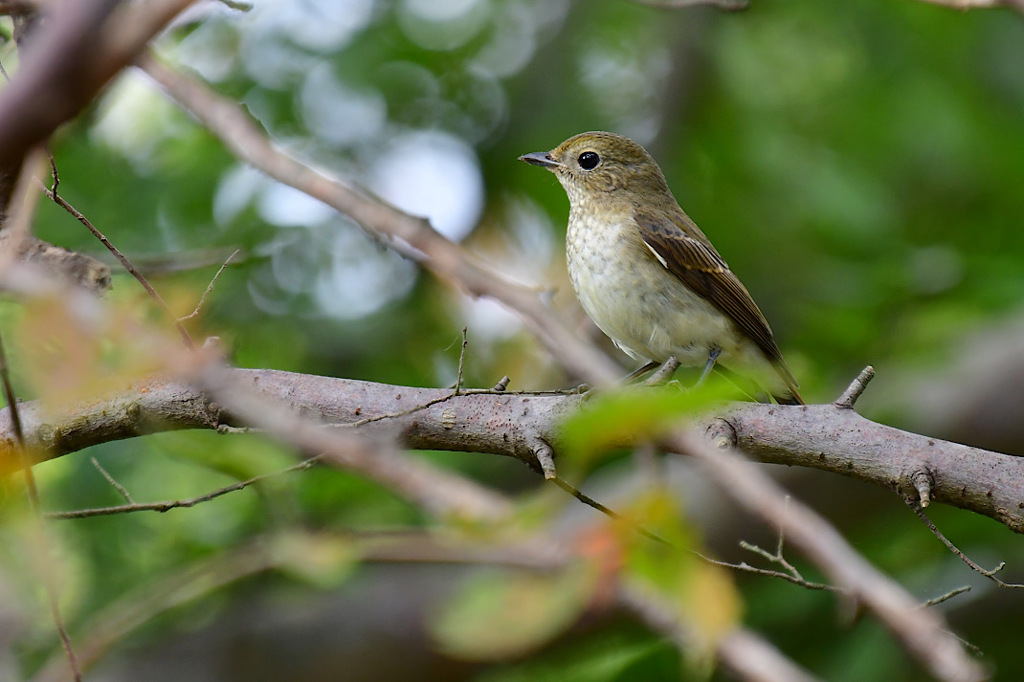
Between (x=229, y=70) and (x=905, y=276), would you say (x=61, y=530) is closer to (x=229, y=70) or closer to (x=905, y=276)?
(x=229, y=70)

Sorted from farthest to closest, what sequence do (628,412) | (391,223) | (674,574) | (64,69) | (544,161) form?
(544,161), (391,223), (674,574), (628,412), (64,69)

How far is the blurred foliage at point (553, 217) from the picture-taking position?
5328 millimetres

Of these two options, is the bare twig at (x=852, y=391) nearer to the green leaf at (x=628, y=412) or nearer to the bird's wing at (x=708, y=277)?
the bird's wing at (x=708, y=277)

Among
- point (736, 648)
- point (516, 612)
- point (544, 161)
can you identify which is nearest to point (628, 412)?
point (736, 648)

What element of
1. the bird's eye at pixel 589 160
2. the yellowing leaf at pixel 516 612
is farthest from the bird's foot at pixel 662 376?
the bird's eye at pixel 589 160

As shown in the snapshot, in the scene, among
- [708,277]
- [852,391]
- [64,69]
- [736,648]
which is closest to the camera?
[64,69]

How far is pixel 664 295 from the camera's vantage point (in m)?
4.75

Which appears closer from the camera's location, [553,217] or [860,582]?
[860,582]

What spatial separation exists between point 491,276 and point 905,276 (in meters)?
4.39

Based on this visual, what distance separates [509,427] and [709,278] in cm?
207

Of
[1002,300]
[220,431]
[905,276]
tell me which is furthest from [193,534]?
[1002,300]

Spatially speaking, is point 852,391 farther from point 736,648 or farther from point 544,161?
point 544,161

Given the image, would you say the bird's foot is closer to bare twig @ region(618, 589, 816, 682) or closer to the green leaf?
bare twig @ region(618, 589, 816, 682)

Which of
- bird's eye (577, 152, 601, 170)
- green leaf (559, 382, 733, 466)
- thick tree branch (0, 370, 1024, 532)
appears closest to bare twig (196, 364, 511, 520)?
green leaf (559, 382, 733, 466)
